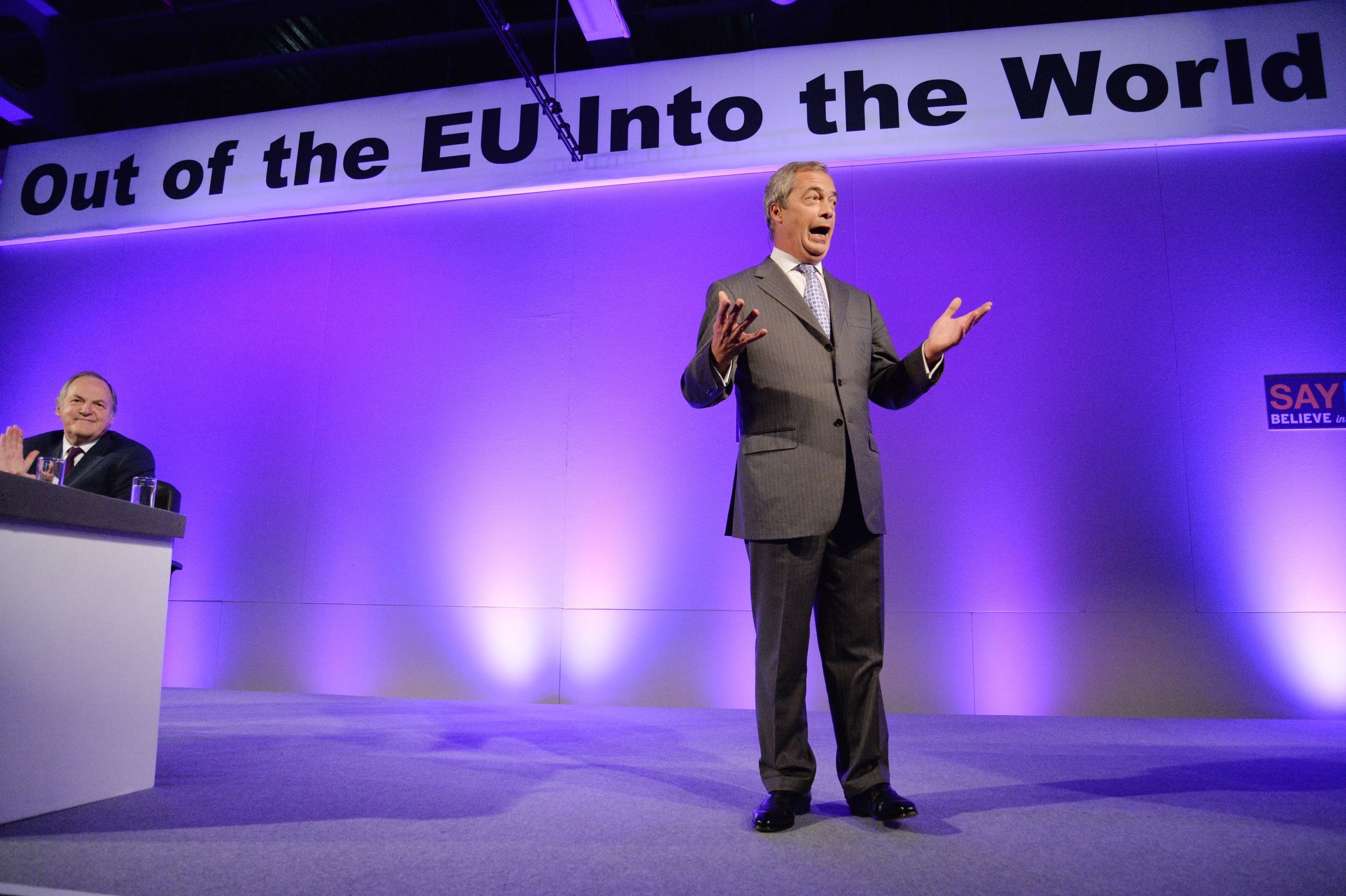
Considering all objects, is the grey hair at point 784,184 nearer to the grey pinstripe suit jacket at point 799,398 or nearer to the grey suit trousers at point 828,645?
the grey pinstripe suit jacket at point 799,398

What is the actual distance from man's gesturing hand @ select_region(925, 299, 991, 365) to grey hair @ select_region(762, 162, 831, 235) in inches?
17.3

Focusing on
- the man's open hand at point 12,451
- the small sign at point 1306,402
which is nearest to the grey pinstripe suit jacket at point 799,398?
the man's open hand at point 12,451

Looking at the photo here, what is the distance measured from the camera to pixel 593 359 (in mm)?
4645

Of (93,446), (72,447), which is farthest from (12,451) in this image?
(72,447)

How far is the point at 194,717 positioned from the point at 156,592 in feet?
4.94

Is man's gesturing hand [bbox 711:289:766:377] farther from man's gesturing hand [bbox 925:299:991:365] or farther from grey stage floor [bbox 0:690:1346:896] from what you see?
grey stage floor [bbox 0:690:1346:896]

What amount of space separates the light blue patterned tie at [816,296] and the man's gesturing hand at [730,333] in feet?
1.03

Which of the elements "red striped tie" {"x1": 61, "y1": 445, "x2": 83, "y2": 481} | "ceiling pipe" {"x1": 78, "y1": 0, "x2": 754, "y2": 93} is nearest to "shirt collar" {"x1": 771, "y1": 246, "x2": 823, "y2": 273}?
A: "red striped tie" {"x1": 61, "y1": 445, "x2": 83, "y2": 481}

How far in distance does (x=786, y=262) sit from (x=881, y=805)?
1241 millimetres

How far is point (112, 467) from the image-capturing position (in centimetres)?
305

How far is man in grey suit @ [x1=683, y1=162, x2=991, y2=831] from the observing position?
5.62 ft

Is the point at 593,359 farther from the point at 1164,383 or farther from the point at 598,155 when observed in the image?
the point at 1164,383

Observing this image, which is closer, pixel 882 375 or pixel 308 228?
pixel 882 375

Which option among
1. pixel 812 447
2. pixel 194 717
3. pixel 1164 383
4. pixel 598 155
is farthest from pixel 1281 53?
pixel 194 717
